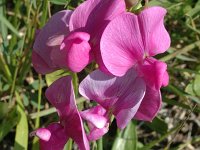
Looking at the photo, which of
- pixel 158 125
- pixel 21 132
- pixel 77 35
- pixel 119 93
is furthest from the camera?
pixel 158 125

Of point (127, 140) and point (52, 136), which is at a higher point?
point (52, 136)

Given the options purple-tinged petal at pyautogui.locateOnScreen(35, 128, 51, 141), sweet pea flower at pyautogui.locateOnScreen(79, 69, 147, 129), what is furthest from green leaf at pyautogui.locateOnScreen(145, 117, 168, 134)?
purple-tinged petal at pyautogui.locateOnScreen(35, 128, 51, 141)

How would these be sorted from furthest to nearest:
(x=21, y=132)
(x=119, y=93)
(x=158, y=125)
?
(x=158, y=125), (x=21, y=132), (x=119, y=93)

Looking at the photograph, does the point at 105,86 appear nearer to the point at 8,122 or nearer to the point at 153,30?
the point at 153,30

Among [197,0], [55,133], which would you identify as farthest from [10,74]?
[197,0]

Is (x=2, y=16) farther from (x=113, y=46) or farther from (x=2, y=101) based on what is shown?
(x=113, y=46)

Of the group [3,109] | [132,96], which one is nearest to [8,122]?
[3,109]
